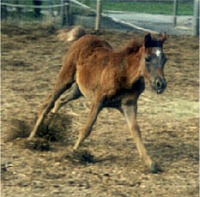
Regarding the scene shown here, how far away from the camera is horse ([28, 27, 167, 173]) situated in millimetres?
7484

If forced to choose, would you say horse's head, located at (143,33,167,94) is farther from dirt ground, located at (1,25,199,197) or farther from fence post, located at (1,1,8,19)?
fence post, located at (1,1,8,19)

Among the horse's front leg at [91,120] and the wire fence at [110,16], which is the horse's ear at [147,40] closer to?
the horse's front leg at [91,120]

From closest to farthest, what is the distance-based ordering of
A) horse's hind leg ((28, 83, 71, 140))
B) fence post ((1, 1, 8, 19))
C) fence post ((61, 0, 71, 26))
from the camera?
horse's hind leg ((28, 83, 71, 140))
fence post ((61, 0, 71, 26))
fence post ((1, 1, 8, 19))

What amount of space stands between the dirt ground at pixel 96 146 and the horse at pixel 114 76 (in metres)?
0.25

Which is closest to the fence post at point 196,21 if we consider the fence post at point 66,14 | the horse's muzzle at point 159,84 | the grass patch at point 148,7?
the fence post at point 66,14

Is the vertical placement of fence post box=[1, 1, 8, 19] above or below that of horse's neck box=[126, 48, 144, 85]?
below

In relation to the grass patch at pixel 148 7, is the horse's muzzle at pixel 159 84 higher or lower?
higher

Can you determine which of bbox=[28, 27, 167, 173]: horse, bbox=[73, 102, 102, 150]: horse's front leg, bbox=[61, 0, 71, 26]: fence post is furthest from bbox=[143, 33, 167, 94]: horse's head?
bbox=[61, 0, 71, 26]: fence post

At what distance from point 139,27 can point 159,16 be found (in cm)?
255

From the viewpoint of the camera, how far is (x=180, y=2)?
2314 centimetres

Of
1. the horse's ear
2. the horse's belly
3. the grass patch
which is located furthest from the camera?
the grass patch

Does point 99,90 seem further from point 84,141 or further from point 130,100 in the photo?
point 84,141

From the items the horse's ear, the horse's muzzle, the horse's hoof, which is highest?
the horse's ear

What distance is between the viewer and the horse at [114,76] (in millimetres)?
7484
